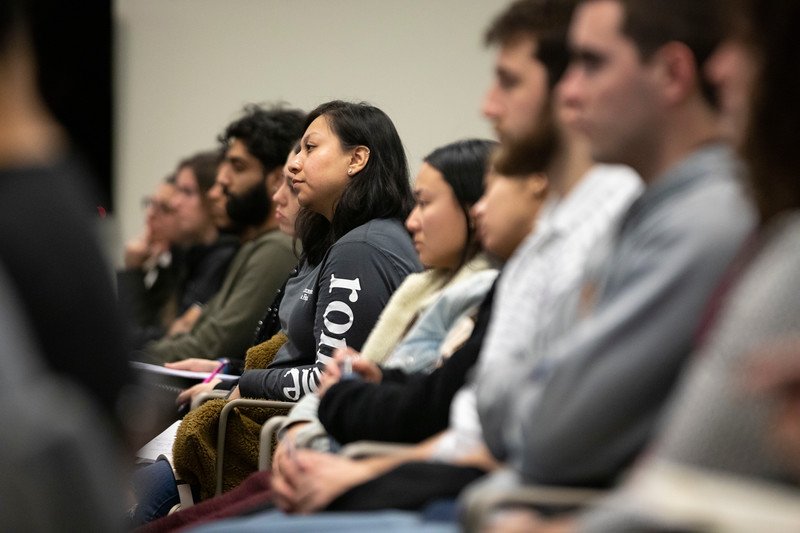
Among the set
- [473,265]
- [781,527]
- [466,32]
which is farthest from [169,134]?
[781,527]

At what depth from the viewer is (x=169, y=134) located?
6.30 meters

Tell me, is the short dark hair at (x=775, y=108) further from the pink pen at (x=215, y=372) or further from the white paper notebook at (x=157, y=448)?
the pink pen at (x=215, y=372)

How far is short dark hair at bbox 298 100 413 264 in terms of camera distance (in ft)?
10.5

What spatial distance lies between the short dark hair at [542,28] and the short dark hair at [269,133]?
2259 millimetres

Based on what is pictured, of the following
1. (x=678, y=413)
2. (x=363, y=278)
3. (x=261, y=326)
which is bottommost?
(x=261, y=326)

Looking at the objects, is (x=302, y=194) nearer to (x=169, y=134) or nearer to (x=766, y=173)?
(x=766, y=173)

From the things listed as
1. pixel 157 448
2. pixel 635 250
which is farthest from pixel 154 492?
pixel 635 250

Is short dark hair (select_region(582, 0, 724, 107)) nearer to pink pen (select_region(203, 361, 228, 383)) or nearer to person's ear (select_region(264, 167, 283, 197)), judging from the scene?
pink pen (select_region(203, 361, 228, 383))

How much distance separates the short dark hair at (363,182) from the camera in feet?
10.5

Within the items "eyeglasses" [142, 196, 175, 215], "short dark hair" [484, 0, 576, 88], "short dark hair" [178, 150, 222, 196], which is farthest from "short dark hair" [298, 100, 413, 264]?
"eyeglasses" [142, 196, 175, 215]

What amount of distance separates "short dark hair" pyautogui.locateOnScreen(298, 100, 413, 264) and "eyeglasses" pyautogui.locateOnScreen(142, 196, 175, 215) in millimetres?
2676

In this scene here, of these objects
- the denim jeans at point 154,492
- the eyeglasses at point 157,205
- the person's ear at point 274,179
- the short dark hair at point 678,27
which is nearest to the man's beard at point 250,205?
the person's ear at point 274,179

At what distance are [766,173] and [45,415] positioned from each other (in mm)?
745

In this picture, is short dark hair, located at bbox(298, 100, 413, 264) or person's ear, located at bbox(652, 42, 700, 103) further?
short dark hair, located at bbox(298, 100, 413, 264)
